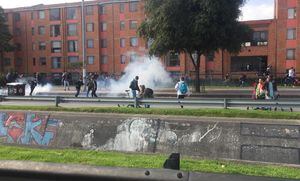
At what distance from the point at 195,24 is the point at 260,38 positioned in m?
30.7

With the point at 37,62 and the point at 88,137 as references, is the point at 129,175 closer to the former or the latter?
the point at 88,137

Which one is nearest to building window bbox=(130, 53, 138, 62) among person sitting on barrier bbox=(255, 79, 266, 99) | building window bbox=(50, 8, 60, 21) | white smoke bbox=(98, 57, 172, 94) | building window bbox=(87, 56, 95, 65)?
building window bbox=(87, 56, 95, 65)

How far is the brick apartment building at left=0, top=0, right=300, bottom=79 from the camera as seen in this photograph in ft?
176

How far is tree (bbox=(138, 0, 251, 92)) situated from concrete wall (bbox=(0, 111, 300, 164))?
15581mm

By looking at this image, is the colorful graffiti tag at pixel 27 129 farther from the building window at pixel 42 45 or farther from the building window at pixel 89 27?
the building window at pixel 42 45

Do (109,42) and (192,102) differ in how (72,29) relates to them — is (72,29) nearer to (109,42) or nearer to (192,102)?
(109,42)

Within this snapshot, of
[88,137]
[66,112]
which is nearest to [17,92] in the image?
[66,112]

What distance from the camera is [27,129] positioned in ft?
39.9

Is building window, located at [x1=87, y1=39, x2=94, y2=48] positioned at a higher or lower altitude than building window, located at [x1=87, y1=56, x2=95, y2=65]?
higher

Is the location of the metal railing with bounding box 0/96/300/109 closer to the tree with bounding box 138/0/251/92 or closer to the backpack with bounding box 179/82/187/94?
the backpack with bounding box 179/82/187/94

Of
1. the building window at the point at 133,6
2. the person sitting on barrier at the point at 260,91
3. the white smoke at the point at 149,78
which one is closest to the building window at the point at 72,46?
the building window at the point at 133,6

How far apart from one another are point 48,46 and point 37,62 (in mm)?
3389

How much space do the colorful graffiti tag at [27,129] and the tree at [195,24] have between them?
52.6 feet

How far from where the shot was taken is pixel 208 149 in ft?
33.9
